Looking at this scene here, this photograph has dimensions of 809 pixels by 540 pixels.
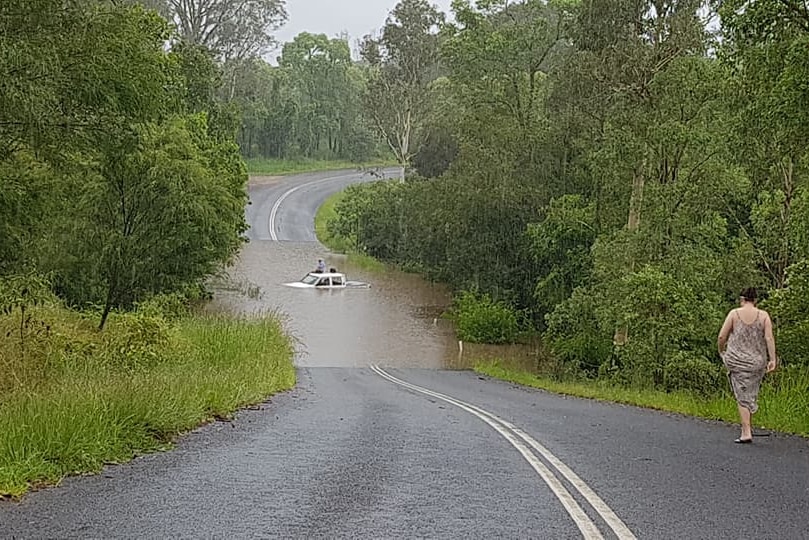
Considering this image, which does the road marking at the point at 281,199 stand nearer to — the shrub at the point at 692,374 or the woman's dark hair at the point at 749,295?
the shrub at the point at 692,374

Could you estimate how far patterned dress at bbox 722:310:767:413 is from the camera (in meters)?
9.98

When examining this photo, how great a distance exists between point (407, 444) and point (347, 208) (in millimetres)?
57566

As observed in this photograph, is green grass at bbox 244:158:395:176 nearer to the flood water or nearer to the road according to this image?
the flood water

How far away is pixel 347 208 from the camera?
219 ft

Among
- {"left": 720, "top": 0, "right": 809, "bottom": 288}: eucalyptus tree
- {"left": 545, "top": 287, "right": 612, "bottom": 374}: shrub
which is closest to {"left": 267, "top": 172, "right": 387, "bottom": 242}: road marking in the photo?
{"left": 545, "top": 287, "right": 612, "bottom": 374}: shrub

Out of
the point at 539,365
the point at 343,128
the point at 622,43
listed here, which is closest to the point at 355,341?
the point at 539,365

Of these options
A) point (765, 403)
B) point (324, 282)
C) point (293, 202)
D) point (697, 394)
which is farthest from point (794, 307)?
point (293, 202)

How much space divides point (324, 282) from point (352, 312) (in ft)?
22.5

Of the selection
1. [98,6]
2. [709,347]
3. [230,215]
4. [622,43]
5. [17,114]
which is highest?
[622,43]

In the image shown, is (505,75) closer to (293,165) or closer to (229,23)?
(229,23)

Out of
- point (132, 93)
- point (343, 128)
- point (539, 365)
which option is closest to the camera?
point (132, 93)

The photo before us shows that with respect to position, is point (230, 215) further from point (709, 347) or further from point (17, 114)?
point (17, 114)

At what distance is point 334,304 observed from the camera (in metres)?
45.5

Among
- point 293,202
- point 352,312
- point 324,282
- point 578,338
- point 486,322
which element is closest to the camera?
point 578,338
